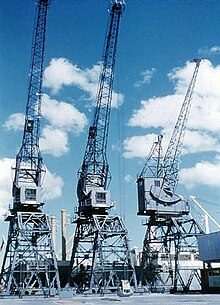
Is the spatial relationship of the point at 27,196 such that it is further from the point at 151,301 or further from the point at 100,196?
the point at 151,301

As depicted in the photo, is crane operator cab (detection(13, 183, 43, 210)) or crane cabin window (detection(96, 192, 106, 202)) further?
crane cabin window (detection(96, 192, 106, 202))

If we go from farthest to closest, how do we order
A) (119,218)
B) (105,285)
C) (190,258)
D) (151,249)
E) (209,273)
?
(190,258), (151,249), (119,218), (105,285), (209,273)

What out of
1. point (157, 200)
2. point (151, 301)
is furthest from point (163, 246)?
point (151, 301)

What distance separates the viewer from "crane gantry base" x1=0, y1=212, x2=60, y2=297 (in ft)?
314

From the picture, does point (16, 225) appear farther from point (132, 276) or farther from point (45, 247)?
point (132, 276)

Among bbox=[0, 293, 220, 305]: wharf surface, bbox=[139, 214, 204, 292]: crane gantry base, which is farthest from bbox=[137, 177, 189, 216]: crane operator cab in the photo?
bbox=[0, 293, 220, 305]: wharf surface

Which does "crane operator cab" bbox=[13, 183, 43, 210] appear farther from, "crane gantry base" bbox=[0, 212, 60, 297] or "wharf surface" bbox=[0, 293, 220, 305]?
"wharf surface" bbox=[0, 293, 220, 305]

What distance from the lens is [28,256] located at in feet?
323

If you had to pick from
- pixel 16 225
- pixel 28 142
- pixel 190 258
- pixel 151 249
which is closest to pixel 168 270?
pixel 151 249

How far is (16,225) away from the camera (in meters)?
101

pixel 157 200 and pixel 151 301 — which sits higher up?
pixel 157 200

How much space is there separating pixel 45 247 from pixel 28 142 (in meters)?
22.7

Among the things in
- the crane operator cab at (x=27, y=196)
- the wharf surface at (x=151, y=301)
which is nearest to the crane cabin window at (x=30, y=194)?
the crane operator cab at (x=27, y=196)

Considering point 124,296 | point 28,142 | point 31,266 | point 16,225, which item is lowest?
point 124,296
